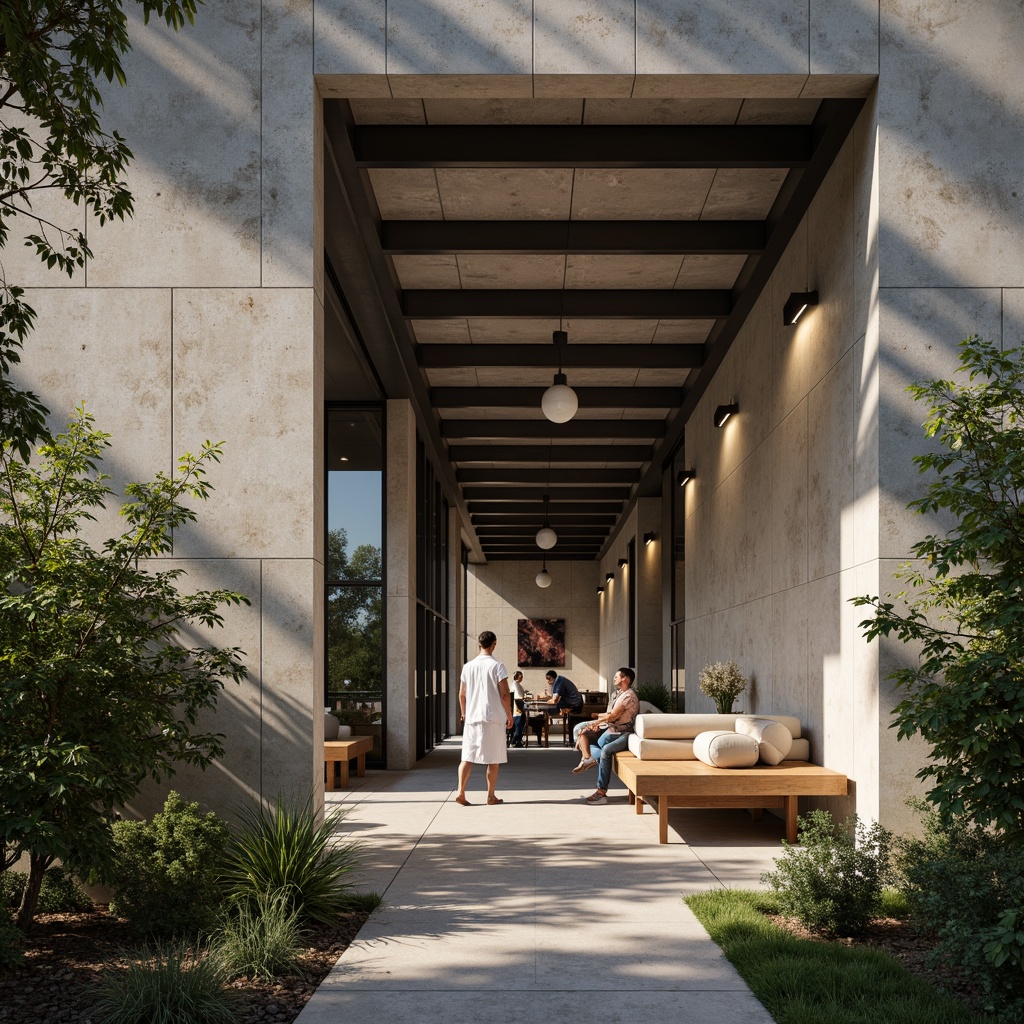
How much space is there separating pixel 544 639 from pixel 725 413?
22.2m

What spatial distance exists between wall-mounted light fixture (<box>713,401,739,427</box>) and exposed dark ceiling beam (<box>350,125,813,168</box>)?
3.89m

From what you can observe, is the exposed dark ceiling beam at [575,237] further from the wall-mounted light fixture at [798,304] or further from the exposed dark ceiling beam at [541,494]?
the exposed dark ceiling beam at [541,494]

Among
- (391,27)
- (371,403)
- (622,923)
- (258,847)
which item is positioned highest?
(391,27)

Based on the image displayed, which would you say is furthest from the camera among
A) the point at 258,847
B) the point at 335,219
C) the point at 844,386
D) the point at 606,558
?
the point at 606,558

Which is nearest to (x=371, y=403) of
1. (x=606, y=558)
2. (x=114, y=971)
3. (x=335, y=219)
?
(x=335, y=219)

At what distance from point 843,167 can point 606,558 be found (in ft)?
76.2

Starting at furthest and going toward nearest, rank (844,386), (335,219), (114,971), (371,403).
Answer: (371,403)
(335,219)
(844,386)
(114,971)

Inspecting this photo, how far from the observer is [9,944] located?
431cm

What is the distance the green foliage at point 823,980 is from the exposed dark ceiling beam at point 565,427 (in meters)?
11.1

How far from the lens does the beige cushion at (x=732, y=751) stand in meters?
7.52

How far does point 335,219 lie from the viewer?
802 centimetres

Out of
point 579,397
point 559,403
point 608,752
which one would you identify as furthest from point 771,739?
point 579,397

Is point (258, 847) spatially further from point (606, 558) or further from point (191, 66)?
point (606, 558)

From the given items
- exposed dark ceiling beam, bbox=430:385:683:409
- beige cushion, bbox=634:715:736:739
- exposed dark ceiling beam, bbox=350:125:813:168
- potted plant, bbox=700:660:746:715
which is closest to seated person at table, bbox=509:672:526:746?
exposed dark ceiling beam, bbox=430:385:683:409
